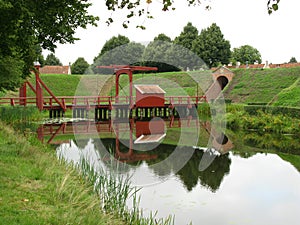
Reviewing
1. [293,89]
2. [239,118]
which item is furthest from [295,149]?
[293,89]

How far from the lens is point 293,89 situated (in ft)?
86.2

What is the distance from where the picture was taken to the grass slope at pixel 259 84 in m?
31.4

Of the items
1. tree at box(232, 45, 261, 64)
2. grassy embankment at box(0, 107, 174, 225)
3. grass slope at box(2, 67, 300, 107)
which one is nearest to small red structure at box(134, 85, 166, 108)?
grass slope at box(2, 67, 300, 107)

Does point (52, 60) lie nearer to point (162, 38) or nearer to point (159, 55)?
point (162, 38)

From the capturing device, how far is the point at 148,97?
93.6 feet

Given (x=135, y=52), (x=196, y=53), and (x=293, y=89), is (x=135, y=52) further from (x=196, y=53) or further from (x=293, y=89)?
(x=293, y=89)

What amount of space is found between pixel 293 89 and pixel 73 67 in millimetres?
40550

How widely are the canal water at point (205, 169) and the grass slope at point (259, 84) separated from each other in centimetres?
1383

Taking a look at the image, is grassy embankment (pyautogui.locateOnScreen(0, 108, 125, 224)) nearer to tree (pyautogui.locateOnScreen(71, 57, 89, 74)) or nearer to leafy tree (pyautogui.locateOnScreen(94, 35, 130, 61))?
tree (pyautogui.locateOnScreen(71, 57, 89, 74))

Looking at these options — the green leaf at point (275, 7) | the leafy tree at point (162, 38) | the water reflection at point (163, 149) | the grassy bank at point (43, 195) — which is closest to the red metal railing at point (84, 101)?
the water reflection at point (163, 149)

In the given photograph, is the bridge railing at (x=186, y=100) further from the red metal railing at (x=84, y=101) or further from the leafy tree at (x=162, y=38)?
the leafy tree at (x=162, y=38)

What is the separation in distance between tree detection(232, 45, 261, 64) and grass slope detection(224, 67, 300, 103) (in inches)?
1131

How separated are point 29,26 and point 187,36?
49128 millimetres

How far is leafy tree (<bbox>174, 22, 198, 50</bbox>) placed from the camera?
55.8 meters
